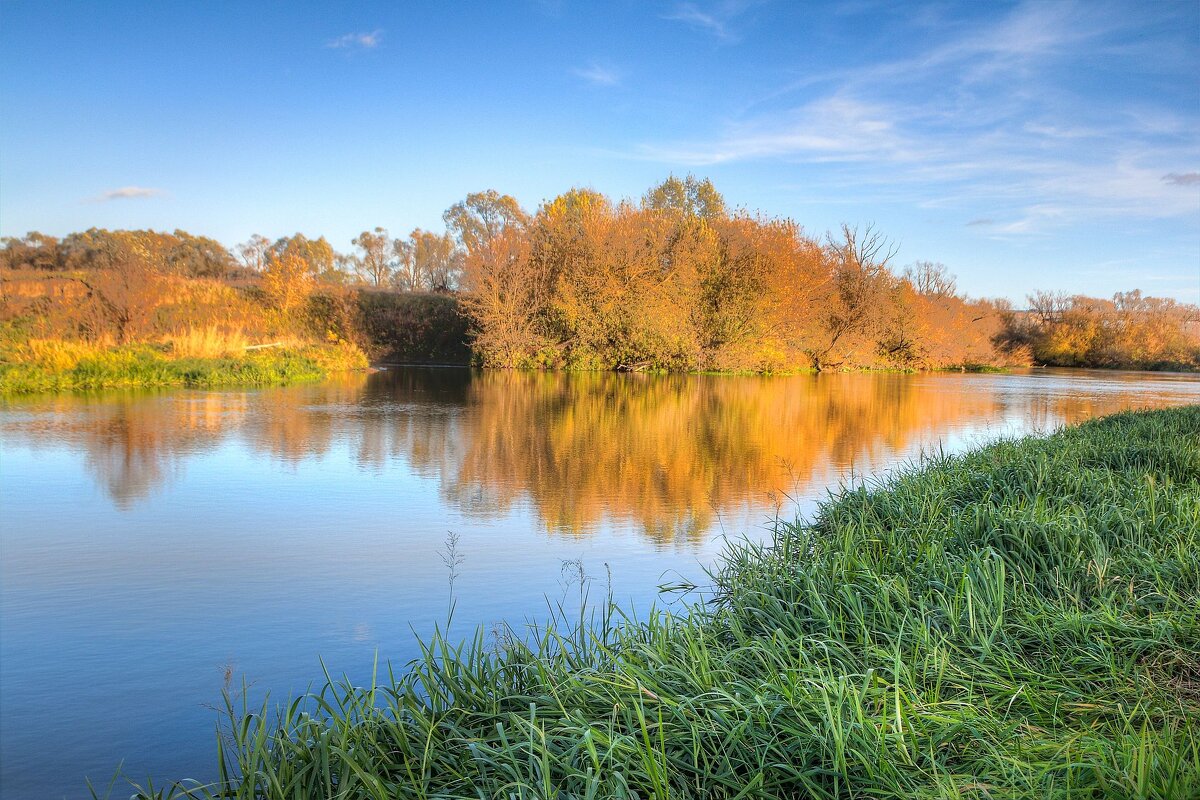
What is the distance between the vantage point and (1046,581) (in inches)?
165

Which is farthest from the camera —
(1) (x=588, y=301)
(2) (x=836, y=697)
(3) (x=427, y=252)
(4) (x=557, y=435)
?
(3) (x=427, y=252)

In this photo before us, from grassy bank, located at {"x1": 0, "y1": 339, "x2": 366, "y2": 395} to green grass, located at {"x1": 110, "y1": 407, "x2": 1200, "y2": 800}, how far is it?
642 inches

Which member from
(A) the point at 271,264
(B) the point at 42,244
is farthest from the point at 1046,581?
(B) the point at 42,244

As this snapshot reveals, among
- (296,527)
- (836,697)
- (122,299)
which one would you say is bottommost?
(296,527)

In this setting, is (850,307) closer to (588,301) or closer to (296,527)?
(588,301)

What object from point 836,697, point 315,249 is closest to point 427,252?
point 315,249

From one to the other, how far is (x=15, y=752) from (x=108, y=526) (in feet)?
12.5

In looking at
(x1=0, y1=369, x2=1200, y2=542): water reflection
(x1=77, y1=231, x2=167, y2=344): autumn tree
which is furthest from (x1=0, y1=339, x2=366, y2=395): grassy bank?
(x1=0, y1=369, x2=1200, y2=542): water reflection

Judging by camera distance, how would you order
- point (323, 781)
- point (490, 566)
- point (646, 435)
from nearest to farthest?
point (323, 781), point (490, 566), point (646, 435)

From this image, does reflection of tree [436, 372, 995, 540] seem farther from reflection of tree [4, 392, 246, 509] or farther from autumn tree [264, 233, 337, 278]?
autumn tree [264, 233, 337, 278]

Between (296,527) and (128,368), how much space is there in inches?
548

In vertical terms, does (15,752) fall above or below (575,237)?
below

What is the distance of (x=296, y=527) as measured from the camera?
655 centimetres

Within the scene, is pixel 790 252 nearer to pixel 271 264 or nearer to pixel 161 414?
pixel 271 264
